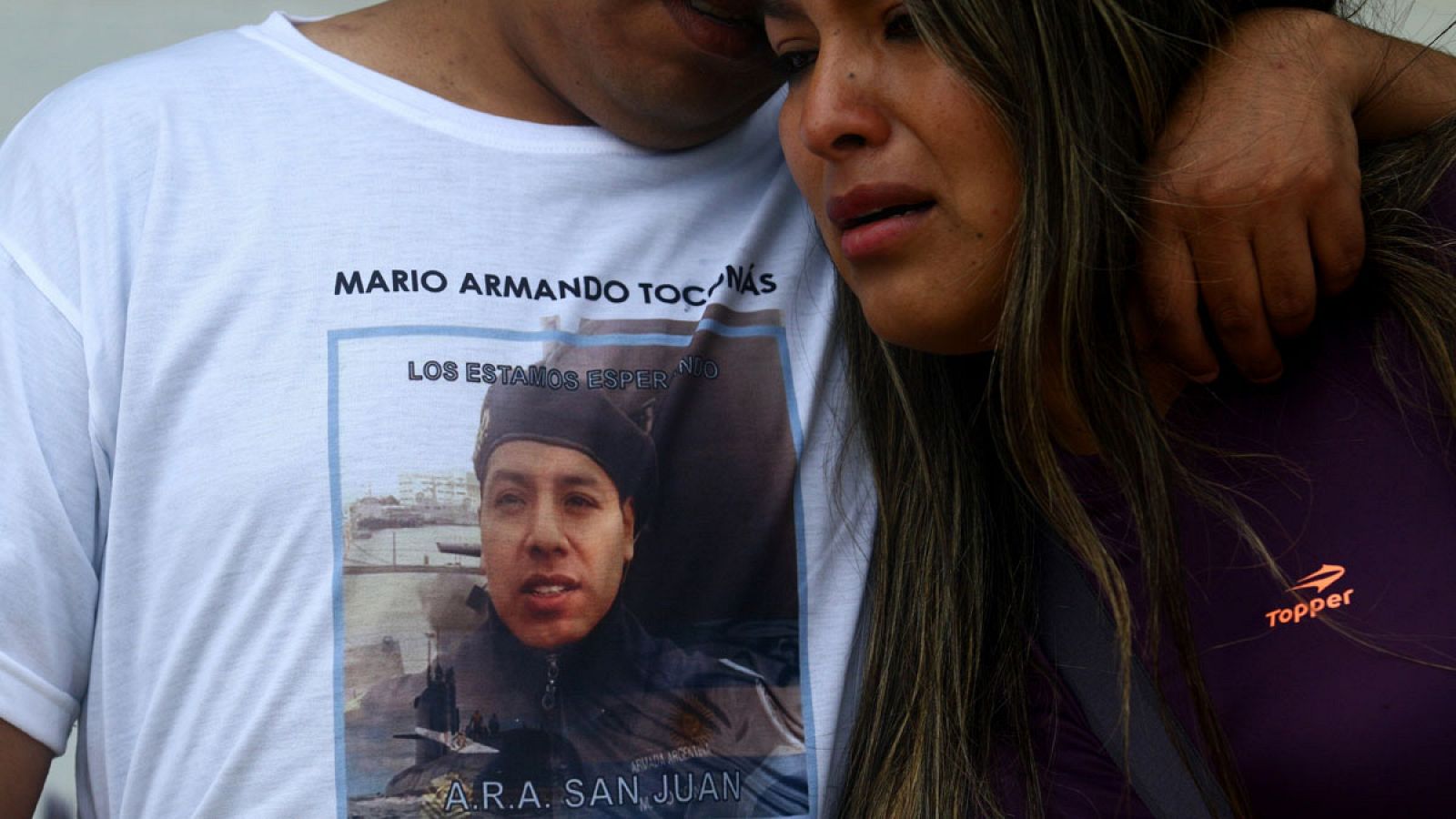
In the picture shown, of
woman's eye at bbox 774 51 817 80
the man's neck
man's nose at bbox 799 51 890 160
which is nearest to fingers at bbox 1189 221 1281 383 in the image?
A: man's nose at bbox 799 51 890 160

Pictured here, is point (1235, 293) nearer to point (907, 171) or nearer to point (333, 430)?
point (907, 171)

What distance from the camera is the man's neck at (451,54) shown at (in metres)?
1.42

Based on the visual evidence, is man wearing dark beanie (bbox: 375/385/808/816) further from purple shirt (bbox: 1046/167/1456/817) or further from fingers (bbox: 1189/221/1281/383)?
fingers (bbox: 1189/221/1281/383)

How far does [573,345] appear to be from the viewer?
133 centimetres

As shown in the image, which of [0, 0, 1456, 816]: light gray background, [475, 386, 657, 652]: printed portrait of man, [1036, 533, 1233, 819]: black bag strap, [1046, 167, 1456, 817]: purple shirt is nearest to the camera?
[1046, 167, 1456, 817]: purple shirt

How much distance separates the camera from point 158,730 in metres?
1.22

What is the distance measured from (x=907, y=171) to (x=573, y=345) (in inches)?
12.6

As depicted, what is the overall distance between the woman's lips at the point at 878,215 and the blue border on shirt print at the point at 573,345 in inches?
7.2

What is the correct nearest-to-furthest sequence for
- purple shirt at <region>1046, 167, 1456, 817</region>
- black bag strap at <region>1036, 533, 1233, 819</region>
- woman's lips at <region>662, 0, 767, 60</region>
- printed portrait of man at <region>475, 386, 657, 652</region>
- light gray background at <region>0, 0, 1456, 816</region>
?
1. purple shirt at <region>1046, 167, 1456, 817</region>
2. black bag strap at <region>1036, 533, 1233, 819</region>
3. printed portrait of man at <region>475, 386, 657, 652</region>
4. woman's lips at <region>662, 0, 767, 60</region>
5. light gray background at <region>0, 0, 1456, 816</region>

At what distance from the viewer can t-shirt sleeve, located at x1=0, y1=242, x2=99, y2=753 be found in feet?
3.87

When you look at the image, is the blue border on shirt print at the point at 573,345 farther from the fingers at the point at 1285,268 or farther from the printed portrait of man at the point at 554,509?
the fingers at the point at 1285,268

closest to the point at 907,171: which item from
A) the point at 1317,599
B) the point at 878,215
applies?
the point at 878,215

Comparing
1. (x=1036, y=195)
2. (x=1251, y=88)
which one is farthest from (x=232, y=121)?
(x=1251, y=88)

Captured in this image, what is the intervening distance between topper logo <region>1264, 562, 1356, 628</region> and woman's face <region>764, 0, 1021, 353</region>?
30 cm
